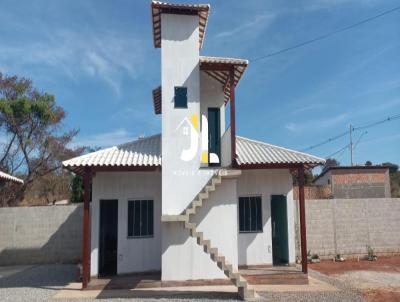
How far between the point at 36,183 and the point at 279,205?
1917cm

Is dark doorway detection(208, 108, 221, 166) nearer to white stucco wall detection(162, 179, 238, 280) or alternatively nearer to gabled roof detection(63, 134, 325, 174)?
gabled roof detection(63, 134, 325, 174)

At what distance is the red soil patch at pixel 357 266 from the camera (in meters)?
11.8

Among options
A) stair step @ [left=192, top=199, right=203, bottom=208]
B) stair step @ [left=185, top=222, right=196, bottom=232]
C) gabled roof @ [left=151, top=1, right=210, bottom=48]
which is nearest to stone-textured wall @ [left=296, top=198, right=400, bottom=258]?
stair step @ [left=192, top=199, right=203, bottom=208]

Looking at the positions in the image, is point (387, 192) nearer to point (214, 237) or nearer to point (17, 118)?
point (214, 237)

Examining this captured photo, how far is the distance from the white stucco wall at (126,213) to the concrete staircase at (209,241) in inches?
69.3

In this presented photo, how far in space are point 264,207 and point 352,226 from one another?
15.9 feet

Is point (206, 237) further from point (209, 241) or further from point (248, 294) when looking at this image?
point (248, 294)

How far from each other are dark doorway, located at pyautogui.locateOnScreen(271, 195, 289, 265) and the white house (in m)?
0.10

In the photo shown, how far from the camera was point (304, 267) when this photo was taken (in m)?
9.87

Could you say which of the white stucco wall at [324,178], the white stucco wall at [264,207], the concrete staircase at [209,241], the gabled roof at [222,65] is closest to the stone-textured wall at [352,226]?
the white stucco wall at [264,207]

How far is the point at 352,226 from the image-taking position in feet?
46.3

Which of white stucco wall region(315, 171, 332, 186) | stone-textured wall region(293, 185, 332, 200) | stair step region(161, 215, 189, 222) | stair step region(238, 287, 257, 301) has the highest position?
white stucco wall region(315, 171, 332, 186)

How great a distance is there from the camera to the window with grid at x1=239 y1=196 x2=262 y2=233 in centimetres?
1132

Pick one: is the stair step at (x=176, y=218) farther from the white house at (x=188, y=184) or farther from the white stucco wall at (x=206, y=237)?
the white stucco wall at (x=206, y=237)
